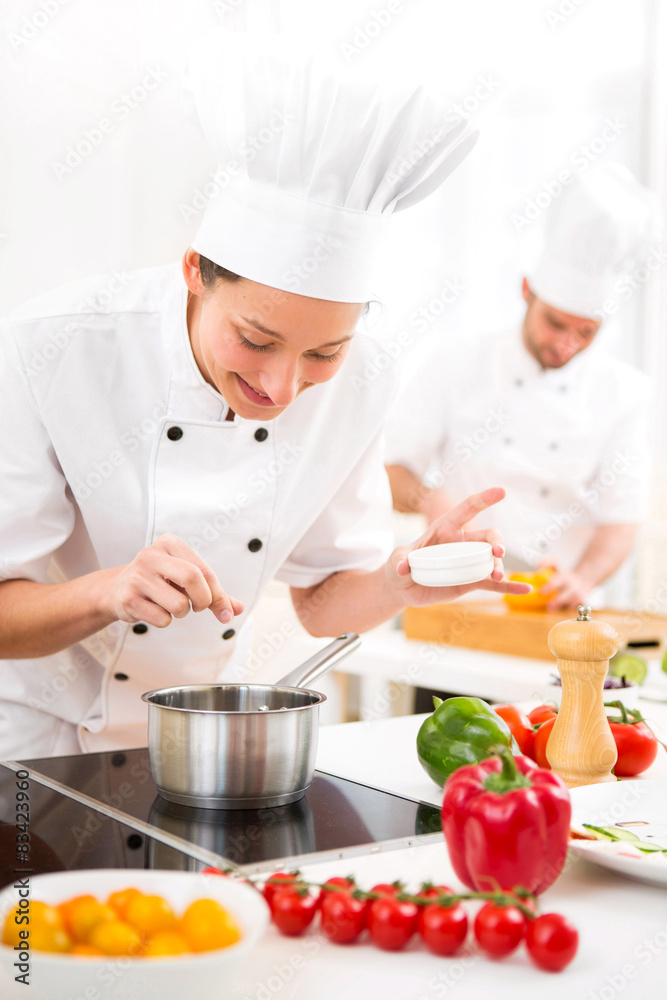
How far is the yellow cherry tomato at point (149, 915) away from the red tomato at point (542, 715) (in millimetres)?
722

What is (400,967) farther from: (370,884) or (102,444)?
(102,444)

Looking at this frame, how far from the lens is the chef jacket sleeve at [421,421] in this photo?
9.40 feet

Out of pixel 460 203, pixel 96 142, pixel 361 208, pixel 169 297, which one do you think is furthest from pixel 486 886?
pixel 460 203

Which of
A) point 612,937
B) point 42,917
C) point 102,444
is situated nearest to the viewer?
point 42,917

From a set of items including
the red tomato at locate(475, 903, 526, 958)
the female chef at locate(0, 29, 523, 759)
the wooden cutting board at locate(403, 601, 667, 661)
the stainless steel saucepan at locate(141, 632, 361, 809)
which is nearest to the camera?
the red tomato at locate(475, 903, 526, 958)

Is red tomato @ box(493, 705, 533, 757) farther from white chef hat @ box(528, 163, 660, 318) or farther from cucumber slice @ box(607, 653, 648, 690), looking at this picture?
white chef hat @ box(528, 163, 660, 318)

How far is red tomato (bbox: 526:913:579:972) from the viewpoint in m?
0.66

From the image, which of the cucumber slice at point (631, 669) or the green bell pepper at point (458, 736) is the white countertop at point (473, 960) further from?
the cucumber slice at point (631, 669)

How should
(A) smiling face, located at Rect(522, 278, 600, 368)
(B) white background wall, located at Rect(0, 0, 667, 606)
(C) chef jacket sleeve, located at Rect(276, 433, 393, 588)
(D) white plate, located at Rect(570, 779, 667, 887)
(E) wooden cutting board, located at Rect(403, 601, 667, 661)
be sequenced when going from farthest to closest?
(A) smiling face, located at Rect(522, 278, 600, 368), (E) wooden cutting board, located at Rect(403, 601, 667, 661), (B) white background wall, located at Rect(0, 0, 667, 606), (C) chef jacket sleeve, located at Rect(276, 433, 393, 588), (D) white plate, located at Rect(570, 779, 667, 887)

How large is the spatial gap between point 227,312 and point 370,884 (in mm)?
700

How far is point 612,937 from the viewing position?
734 millimetres

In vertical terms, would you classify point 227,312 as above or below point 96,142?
below

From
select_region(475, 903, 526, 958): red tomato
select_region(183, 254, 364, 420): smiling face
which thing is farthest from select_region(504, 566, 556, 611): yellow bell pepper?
select_region(475, 903, 526, 958): red tomato

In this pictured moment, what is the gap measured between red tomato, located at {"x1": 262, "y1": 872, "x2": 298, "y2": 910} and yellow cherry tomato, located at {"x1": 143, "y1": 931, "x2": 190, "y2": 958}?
0.12 m
